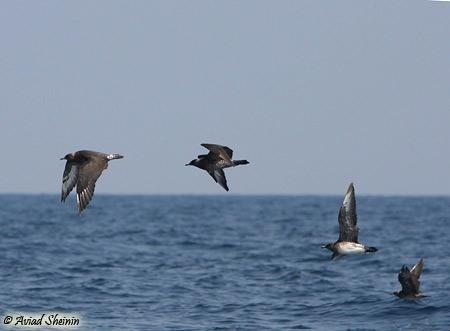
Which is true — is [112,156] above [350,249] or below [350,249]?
above

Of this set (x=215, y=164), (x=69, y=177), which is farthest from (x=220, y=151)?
(x=69, y=177)

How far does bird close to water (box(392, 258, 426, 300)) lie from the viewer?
58.8ft

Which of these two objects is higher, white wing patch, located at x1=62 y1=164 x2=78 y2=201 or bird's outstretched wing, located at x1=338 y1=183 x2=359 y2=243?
white wing patch, located at x1=62 y1=164 x2=78 y2=201

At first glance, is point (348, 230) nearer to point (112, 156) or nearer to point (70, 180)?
point (112, 156)

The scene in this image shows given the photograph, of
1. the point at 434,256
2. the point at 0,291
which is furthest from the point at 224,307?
the point at 434,256

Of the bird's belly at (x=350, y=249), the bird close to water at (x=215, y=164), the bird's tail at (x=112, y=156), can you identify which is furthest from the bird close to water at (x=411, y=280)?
the bird's tail at (x=112, y=156)

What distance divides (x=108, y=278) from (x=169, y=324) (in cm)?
827

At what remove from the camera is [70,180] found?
16797 millimetres

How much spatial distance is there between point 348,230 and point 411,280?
3814mm

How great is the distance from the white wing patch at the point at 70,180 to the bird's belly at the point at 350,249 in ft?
20.8

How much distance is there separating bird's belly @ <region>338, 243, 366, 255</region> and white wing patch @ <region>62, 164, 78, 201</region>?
6.34 m

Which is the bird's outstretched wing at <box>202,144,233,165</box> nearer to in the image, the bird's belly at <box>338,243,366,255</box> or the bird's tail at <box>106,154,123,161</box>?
the bird's tail at <box>106,154,123,161</box>

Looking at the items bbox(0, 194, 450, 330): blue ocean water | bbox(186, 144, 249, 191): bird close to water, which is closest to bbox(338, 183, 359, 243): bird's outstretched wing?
bbox(186, 144, 249, 191): bird close to water

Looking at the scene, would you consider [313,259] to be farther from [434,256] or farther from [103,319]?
[103,319]
